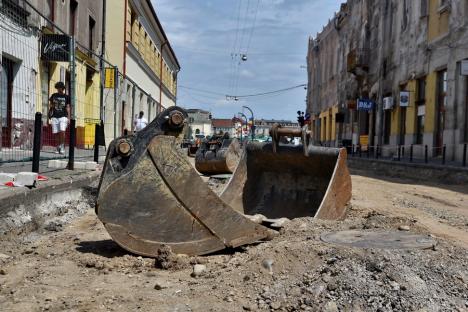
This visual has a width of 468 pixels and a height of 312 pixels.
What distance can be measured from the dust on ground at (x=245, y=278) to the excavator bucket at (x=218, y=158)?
895 centimetres

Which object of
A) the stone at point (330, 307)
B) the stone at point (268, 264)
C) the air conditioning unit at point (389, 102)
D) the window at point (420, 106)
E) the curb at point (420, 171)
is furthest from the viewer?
the air conditioning unit at point (389, 102)

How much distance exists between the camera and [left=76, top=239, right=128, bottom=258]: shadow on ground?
14.8 feet

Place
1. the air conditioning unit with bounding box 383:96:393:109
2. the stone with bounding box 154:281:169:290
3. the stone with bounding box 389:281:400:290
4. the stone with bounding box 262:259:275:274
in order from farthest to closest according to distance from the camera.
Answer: the air conditioning unit with bounding box 383:96:393:109 → the stone with bounding box 262:259:275:274 → the stone with bounding box 154:281:169:290 → the stone with bounding box 389:281:400:290

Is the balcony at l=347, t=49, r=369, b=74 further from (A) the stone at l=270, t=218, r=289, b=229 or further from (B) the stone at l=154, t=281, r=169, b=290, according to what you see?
(B) the stone at l=154, t=281, r=169, b=290

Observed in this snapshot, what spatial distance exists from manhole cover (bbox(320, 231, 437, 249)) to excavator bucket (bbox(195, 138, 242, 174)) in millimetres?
9067

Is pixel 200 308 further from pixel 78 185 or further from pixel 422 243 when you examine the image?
pixel 78 185

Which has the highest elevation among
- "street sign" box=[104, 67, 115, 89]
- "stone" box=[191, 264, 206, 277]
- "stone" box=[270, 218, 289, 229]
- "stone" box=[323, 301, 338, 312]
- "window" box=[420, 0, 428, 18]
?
"window" box=[420, 0, 428, 18]

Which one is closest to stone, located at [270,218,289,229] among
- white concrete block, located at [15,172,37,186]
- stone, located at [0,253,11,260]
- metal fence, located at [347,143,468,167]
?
stone, located at [0,253,11,260]

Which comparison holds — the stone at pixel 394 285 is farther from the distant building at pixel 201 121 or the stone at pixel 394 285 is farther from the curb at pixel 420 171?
the distant building at pixel 201 121

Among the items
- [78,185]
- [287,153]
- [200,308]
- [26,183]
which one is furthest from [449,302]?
[78,185]

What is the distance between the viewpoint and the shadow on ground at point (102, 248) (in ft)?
14.8

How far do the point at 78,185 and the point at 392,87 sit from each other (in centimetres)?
2212

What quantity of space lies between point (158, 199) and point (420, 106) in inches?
821

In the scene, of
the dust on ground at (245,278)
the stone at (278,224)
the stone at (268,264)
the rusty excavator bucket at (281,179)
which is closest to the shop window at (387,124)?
the rusty excavator bucket at (281,179)
